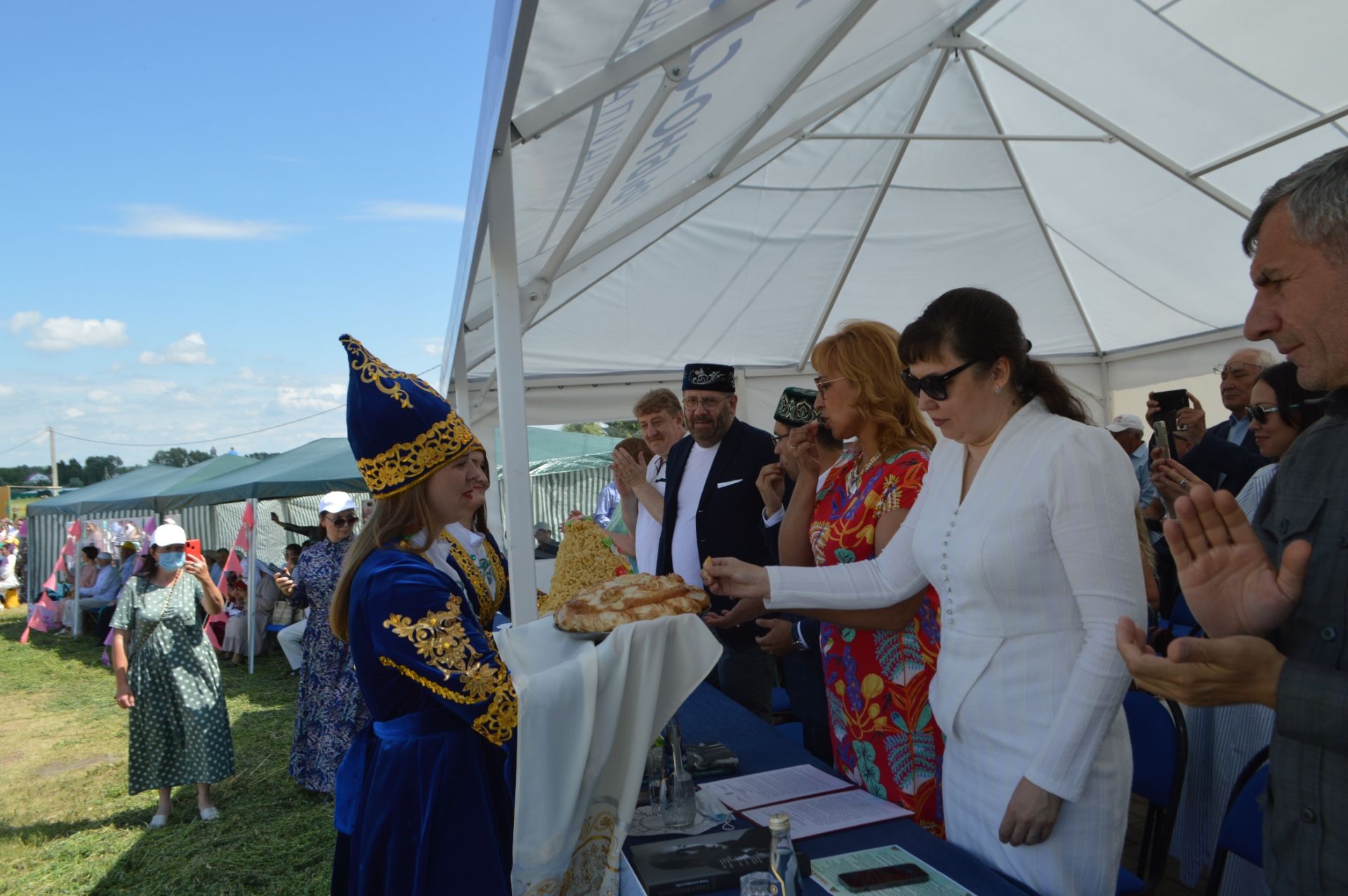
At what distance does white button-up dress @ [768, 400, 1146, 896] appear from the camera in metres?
1.49

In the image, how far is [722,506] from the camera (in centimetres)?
368

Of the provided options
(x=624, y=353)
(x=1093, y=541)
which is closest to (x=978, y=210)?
(x=624, y=353)

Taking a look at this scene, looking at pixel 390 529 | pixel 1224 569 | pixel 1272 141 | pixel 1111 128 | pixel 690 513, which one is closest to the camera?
pixel 1224 569

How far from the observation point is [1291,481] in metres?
1.17

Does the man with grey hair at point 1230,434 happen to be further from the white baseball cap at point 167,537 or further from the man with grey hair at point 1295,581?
the white baseball cap at point 167,537

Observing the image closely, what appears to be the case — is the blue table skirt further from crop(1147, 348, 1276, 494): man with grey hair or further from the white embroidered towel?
crop(1147, 348, 1276, 494): man with grey hair

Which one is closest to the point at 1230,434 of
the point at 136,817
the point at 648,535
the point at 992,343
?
the point at 648,535

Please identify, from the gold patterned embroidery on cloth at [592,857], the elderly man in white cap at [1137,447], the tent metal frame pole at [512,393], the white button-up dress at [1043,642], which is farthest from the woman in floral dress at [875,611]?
the elderly man in white cap at [1137,447]

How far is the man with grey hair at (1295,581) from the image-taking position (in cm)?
99

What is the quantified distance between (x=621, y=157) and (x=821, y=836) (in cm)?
271

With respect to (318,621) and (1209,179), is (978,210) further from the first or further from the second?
(318,621)

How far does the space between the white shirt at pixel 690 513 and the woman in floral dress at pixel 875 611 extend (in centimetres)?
119

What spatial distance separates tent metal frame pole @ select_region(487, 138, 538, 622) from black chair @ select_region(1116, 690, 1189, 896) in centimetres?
182

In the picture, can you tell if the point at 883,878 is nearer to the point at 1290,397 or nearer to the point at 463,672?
the point at 463,672
